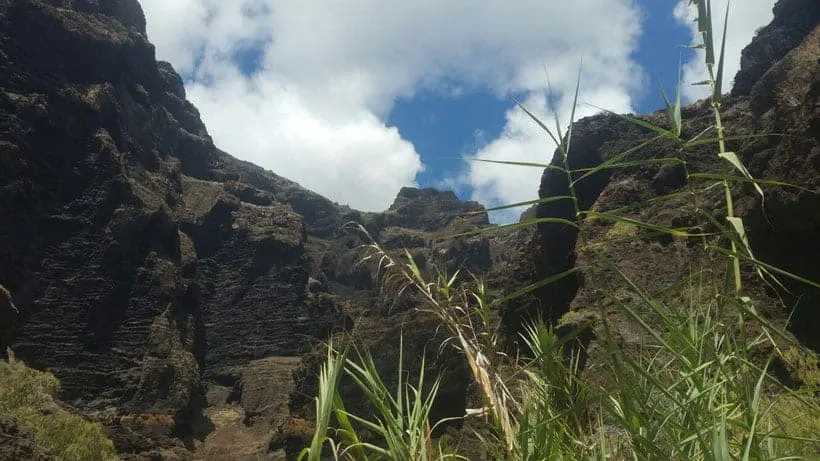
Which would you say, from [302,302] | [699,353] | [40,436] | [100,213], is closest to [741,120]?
[699,353]

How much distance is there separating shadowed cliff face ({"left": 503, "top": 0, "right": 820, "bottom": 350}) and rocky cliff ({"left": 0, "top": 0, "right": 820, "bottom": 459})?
0.04 meters

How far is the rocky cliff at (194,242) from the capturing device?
8.37m

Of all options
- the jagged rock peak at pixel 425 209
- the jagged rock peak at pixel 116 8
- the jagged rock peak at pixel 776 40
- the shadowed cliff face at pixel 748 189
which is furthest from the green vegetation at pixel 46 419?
the jagged rock peak at pixel 425 209

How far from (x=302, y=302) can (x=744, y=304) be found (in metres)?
52.1

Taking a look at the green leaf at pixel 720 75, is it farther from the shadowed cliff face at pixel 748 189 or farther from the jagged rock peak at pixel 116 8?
the jagged rock peak at pixel 116 8

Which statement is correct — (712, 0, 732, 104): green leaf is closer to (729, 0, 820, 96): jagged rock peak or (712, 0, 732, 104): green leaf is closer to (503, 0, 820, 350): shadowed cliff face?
(503, 0, 820, 350): shadowed cliff face

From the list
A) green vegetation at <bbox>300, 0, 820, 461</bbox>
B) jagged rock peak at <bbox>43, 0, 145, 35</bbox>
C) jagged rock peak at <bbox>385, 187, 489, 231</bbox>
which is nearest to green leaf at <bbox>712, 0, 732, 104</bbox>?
green vegetation at <bbox>300, 0, 820, 461</bbox>

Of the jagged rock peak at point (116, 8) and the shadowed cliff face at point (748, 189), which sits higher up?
the jagged rock peak at point (116, 8)

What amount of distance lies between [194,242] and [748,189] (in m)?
53.7

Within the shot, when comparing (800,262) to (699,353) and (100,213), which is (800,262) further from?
(100,213)

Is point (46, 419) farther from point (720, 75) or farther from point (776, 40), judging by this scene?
point (776, 40)

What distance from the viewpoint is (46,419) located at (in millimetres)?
13992

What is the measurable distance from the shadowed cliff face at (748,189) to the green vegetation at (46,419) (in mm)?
10725

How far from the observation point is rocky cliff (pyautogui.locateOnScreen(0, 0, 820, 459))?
8.37 metres
